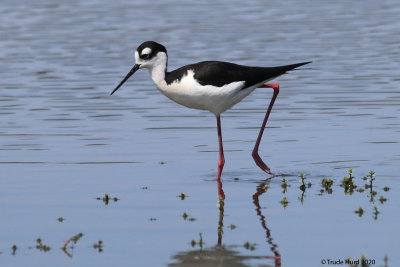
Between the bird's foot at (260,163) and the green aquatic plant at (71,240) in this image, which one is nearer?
the green aquatic plant at (71,240)

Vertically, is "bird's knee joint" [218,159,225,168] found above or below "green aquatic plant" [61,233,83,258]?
above

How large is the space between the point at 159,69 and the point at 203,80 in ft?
1.90

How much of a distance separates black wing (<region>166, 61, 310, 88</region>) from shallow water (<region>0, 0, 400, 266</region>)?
105 cm

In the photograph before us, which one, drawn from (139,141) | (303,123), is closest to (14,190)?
(139,141)

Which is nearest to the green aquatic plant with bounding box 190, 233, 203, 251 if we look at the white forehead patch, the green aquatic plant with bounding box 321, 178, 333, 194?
the green aquatic plant with bounding box 321, 178, 333, 194

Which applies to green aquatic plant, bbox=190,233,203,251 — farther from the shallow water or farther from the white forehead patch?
the white forehead patch

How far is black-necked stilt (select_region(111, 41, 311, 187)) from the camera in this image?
440 inches

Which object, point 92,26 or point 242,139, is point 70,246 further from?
point 92,26

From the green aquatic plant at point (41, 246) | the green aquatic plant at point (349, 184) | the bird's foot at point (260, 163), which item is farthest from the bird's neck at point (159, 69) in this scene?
the green aquatic plant at point (41, 246)

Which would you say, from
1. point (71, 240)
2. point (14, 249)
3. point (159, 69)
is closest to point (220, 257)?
point (71, 240)

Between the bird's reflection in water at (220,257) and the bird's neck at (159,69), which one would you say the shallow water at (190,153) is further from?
the bird's neck at (159,69)

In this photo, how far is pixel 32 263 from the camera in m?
7.77

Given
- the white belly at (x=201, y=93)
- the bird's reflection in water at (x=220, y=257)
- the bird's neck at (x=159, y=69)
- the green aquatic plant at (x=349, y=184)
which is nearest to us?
the bird's reflection in water at (x=220, y=257)

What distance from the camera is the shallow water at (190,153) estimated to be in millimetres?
8273
